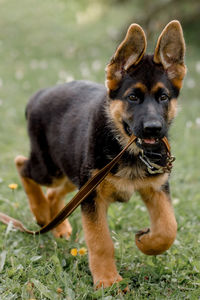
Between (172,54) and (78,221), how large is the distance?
7.49 feet

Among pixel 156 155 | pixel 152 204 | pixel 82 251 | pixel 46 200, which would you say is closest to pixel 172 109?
pixel 156 155

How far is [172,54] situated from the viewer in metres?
3.99

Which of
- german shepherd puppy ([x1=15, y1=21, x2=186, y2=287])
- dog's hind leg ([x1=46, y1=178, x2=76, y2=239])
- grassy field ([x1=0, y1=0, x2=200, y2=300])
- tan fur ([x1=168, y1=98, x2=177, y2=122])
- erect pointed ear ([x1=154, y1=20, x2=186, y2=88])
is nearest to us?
grassy field ([x1=0, y1=0, x2=200, y2=300])

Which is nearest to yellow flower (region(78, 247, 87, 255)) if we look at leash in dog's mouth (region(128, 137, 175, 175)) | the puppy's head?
leash in dog's mouth (region(128, 137, 175, 175))

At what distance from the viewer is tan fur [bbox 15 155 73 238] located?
4984 millimetres

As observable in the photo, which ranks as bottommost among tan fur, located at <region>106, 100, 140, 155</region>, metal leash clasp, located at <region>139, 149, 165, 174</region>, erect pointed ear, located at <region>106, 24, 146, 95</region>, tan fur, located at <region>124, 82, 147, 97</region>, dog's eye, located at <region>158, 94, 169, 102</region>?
metal leash clasp, located at <region>139, 149, 165, 174</region>

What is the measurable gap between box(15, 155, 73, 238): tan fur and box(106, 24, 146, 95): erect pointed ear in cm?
168

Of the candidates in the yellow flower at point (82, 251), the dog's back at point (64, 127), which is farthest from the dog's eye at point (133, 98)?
the yellow flower at point (82, 251)

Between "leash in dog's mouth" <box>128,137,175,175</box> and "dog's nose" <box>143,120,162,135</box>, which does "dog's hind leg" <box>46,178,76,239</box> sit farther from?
"dog's nose" <box>143,120,162,135</box>

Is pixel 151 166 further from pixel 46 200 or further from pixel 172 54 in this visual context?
pixel 46 200

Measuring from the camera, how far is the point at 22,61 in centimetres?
1420

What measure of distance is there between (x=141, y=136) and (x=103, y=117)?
622 mm

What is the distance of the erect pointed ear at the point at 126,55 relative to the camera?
3.73 m

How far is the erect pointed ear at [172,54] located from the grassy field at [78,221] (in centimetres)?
59
